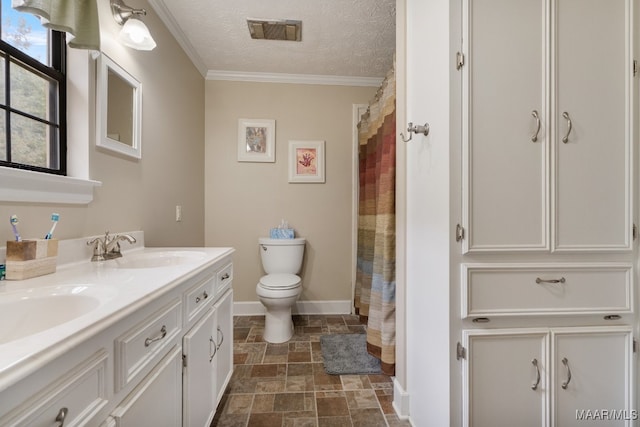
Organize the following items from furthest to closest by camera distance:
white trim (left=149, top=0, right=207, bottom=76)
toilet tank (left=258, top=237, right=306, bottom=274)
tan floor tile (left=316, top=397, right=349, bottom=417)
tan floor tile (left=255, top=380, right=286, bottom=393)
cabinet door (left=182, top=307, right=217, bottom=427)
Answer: toilet tank (left=258, top=237, right=306, bottom=274) < white trim (left=149, top=0, right=207, bottom=76) < tan floor tile (left=255, top=380, right=286, bottom=393) < tan floor tile (left=316, top=397, right=349, bottom=417) < cabinet door (left=182, top=307, right=217, bottom=427)

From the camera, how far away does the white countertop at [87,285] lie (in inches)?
15.0

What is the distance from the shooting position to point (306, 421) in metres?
1.30

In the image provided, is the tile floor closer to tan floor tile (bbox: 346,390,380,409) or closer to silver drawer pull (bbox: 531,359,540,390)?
tan floor tile (bbox: 346,390,380,409)

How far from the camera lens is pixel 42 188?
927mm

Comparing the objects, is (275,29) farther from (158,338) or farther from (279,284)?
(158,338)

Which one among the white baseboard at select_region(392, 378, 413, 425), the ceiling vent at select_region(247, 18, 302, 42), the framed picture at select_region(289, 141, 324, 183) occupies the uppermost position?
the ceiling vent at select_region(247, 18, 302, 42)

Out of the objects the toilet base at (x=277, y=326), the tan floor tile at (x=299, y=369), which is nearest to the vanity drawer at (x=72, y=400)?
the tan floor tile at (x=299, y=369)

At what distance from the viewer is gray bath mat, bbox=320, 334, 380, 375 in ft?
5.56

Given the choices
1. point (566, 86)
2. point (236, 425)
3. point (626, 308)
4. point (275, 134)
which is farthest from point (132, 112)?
point (626, 308)

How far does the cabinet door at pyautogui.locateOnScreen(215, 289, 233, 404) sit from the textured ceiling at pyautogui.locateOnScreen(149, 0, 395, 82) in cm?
181

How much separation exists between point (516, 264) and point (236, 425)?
1.47m

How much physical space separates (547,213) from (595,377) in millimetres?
670

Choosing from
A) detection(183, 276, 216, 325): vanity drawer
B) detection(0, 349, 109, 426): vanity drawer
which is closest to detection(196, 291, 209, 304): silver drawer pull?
detection(183, 276, 216, 325): vanity drawer

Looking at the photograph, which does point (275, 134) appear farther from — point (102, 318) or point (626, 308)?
point (626, 308)
